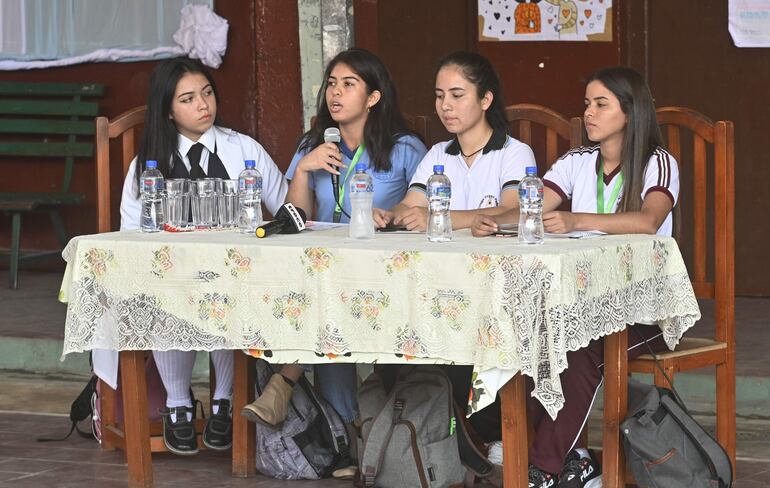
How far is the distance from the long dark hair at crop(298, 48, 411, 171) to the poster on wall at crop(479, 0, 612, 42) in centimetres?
211

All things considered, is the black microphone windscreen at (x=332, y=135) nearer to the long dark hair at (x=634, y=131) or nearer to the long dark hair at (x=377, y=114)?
the long dark hair at (x=377, y=114)

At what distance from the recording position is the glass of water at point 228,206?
14.9 feet

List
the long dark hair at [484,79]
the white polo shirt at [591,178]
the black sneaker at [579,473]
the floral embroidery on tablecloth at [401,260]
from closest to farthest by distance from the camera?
the floral embroidery on tablecloth at [401,260]
the black sneaker at [579,473]
the white polo shirt at [591,178]
the long dark hair at [484,79]

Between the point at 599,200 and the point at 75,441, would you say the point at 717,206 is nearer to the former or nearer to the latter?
the point at 599,200

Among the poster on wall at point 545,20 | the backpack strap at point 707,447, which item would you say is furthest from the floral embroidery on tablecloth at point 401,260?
the poster on wall at point 545,20

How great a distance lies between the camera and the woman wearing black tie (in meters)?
4.79

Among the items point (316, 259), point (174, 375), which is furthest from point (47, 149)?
point (316, 259)

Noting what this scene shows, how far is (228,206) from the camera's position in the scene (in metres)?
4.56

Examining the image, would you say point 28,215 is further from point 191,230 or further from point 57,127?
point 191,230

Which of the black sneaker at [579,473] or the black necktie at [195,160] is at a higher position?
the black necktie at [195,160]

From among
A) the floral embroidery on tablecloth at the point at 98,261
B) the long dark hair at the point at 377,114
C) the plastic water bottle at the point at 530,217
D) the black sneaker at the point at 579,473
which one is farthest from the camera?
the long dark hair at the point at 377,114

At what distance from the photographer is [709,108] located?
673cm

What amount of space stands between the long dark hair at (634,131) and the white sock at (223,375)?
4.68ft

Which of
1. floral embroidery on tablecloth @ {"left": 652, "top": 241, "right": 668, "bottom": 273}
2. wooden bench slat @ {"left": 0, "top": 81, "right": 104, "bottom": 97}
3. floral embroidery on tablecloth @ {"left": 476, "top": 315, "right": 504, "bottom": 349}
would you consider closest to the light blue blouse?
floral embroidery on tablecloth @ {"left": 652, "top": 241, "right": 668, "bottom": 273}
